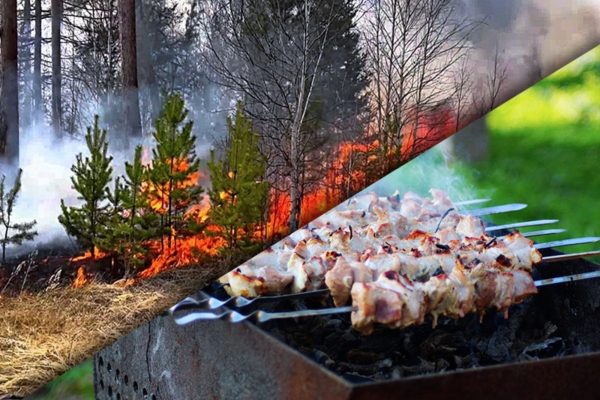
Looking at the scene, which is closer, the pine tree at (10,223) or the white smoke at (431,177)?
the pine tree at (10,223)

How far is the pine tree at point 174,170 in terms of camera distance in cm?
140

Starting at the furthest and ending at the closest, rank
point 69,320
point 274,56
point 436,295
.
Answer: point 436,295 < point 69,320 < point 274,56

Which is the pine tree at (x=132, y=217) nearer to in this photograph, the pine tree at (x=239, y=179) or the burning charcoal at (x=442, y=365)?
the pine tree at (x=239, y=179)

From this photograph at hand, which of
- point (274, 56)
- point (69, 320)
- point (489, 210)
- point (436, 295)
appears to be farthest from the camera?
point (489, 210)

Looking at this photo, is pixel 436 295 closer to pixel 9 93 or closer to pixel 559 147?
pixel 9 93

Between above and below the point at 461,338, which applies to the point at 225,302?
above

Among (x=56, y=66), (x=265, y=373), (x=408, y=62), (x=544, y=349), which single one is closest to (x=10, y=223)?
(x=56, y=66)

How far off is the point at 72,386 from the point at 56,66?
664mm

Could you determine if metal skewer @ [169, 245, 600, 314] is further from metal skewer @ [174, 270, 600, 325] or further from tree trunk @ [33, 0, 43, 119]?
tree trunk @ [33, 0, 43, 119]

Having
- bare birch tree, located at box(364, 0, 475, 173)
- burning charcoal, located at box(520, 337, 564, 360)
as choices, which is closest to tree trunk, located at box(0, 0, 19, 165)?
bare birch tree, located at box(364, 0, 475, 173)

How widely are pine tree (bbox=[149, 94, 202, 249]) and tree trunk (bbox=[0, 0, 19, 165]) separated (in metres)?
0.22

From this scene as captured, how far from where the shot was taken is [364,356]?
1.73 metres

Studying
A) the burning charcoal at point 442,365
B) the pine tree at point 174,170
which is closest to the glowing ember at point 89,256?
the pine tree at point 174,170

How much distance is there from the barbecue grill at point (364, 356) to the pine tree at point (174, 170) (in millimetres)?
200
